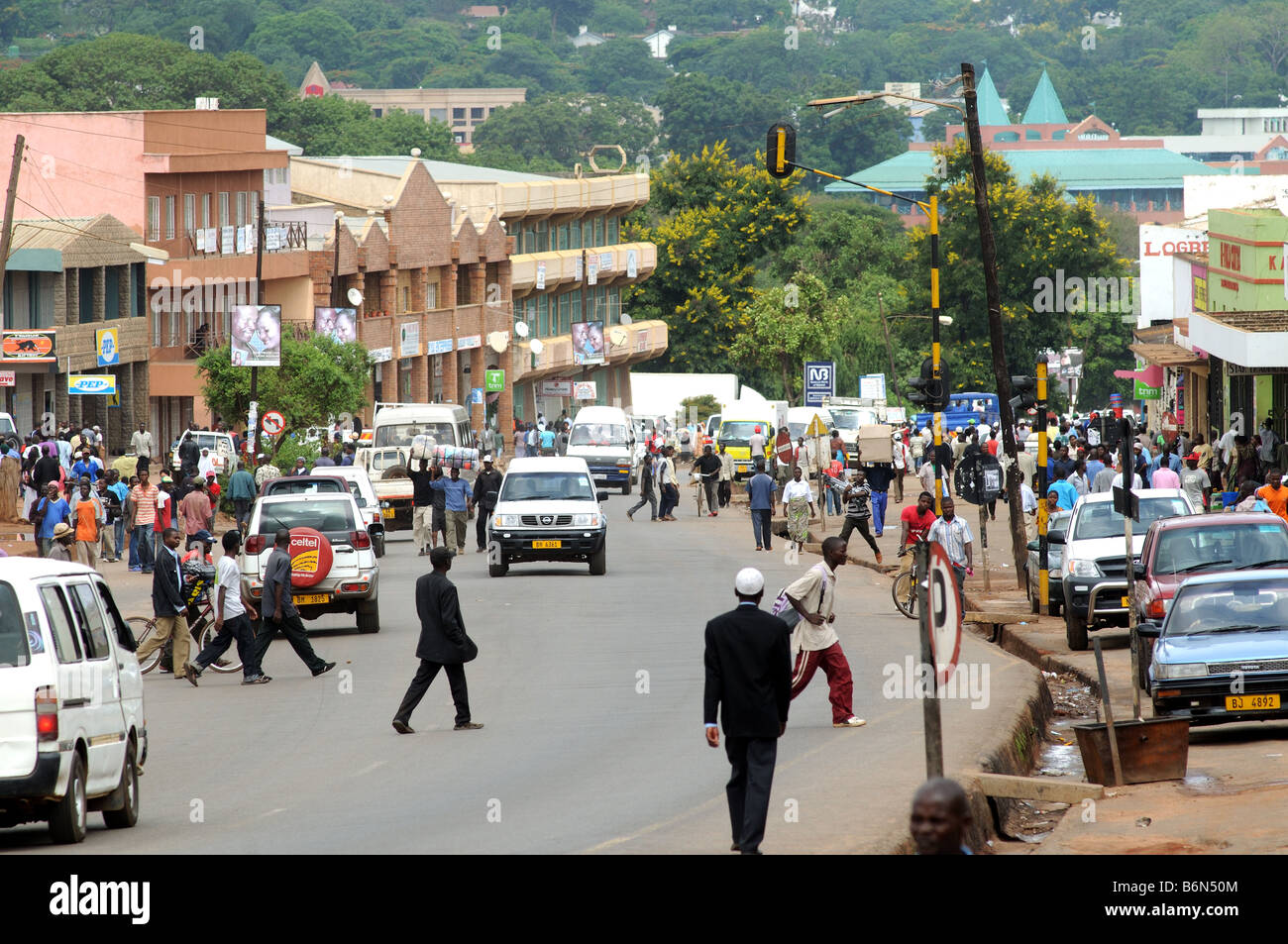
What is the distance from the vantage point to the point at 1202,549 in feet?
68.0

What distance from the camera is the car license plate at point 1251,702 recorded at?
16578 mm

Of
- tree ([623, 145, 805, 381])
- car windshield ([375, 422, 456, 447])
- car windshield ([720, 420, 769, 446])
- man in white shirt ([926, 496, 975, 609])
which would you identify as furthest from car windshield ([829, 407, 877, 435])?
man in white shirt ([926, 496, 975, 609])

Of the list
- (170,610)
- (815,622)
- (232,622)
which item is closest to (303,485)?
(170,610)

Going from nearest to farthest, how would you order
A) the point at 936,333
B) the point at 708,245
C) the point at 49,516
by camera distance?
the point at 49,516
the point at 936,333
the point at 708,245

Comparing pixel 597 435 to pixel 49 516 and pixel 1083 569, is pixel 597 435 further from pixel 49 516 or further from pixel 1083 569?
pixel 1083 569

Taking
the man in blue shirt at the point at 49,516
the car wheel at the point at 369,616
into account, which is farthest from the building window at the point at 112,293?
the car wheel at the point at 369,616

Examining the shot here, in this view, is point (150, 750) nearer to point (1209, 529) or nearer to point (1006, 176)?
point (1209, 529)

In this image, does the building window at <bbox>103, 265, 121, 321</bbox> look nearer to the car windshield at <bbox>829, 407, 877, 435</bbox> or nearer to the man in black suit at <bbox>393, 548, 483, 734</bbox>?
the car windshield at <bbox>829, 407, 877, 435</bbox>

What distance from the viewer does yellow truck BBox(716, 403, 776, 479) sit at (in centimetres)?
5700

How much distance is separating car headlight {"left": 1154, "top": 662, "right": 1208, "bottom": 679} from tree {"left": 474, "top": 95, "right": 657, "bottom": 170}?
6174 inches

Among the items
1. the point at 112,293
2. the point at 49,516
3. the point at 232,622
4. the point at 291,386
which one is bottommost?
the point at 232,622

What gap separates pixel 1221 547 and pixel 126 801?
40.7 ft
